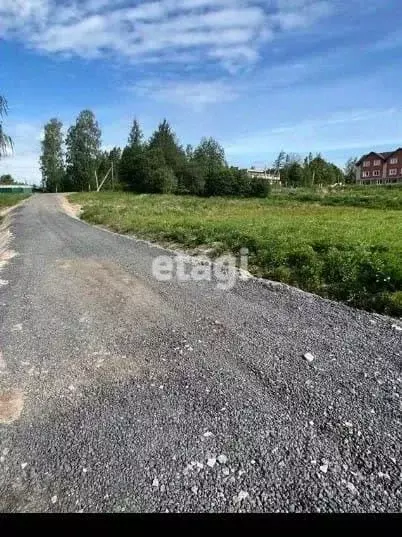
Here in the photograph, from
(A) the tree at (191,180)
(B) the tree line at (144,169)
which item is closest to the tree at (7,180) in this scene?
(B) the tree line at (144,169)

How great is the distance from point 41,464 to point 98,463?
1.35 ft

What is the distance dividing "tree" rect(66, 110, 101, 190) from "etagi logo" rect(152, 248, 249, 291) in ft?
216

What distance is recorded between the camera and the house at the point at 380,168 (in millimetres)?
85625

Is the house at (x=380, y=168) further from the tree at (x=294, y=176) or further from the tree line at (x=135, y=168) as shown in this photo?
the tree line at (x=135, y=168)

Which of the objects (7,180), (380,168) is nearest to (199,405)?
(380,168)

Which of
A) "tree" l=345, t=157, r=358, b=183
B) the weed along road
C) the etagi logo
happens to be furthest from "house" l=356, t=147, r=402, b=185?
the weed along road

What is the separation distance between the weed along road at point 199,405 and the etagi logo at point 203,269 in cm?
134

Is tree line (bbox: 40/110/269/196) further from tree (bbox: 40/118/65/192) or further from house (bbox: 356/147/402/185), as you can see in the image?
house (bbox: 356/147/402/185)

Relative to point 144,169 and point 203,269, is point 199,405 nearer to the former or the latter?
point 203,269

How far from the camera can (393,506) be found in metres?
2.22

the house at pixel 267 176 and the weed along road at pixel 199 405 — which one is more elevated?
the house at pixel 267 176

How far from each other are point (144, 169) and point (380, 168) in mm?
58702
